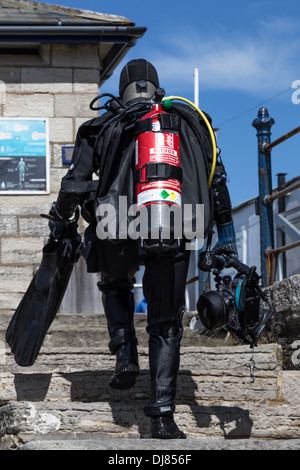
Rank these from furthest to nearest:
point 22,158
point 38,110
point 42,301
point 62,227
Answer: point 38,110
point 22,158
point 42,301
point 62,227

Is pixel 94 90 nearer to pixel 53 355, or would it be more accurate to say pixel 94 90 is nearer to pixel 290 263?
pixel 53 355

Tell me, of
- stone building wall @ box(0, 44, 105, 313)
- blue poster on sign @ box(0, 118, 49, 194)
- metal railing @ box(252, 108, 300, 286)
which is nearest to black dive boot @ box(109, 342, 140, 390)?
metal railing @ box(252, 108, 300, 286)

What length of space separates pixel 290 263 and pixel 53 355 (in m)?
11.8

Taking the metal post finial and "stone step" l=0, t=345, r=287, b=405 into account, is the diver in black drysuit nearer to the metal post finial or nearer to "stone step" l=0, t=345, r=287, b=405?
"stone step" l=0, t=345, r=287, b=405

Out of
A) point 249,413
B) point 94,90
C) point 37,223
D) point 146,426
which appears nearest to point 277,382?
point 249,413

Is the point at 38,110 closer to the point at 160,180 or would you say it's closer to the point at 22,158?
the point at 22,158

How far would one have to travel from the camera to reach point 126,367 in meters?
4.70

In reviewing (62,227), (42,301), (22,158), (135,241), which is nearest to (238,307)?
(135,241)

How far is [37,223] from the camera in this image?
8953mm

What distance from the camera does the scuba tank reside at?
433 centimetres

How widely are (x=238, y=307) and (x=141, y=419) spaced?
0.78 meters

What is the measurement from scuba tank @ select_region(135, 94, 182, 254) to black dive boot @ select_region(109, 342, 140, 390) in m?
0.58

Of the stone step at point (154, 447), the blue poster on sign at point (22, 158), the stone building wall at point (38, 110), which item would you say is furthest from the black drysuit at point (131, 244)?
the blue poster on sign at point (22, 158)

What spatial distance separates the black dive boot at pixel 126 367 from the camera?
15.4ft
